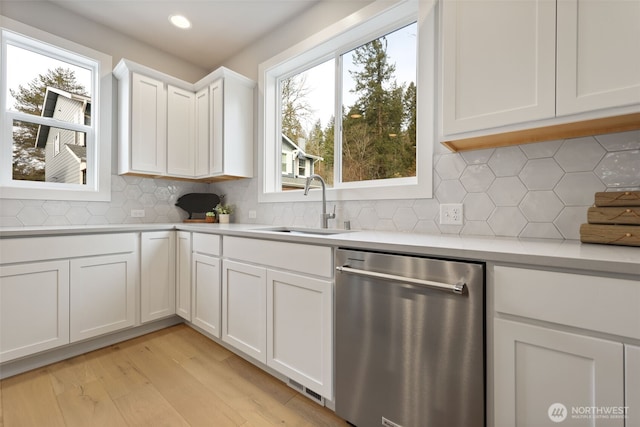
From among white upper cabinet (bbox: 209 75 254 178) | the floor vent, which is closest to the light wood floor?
the floor vent

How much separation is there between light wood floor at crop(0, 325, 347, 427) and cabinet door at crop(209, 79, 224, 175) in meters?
1.63

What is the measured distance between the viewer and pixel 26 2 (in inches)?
86.5

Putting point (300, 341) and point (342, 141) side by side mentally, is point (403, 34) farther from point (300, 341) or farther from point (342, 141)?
point (300, 341)

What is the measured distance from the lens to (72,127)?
249 cm

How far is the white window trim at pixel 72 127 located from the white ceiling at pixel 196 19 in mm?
342

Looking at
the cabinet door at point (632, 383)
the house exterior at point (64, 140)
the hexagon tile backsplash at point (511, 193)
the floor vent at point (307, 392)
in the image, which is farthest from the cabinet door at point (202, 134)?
the cabinet door at point (632, 383)

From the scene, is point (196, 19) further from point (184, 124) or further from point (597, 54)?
point (597, 54)

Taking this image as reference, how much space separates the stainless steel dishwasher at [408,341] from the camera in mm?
979

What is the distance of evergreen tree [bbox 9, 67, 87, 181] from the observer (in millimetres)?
2240

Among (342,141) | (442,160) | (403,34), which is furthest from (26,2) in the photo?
(442,160)

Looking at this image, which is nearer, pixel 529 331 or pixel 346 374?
pixel 529 331

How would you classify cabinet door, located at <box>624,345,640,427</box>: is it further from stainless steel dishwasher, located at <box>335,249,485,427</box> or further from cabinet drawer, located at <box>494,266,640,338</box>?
stainless steel dishwasher, located at <box>335,249,485,427</box>

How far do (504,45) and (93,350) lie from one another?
124 inches

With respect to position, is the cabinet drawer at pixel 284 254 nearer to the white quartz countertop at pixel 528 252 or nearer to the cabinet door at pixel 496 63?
the white quartz countertop at pixel 528 252
